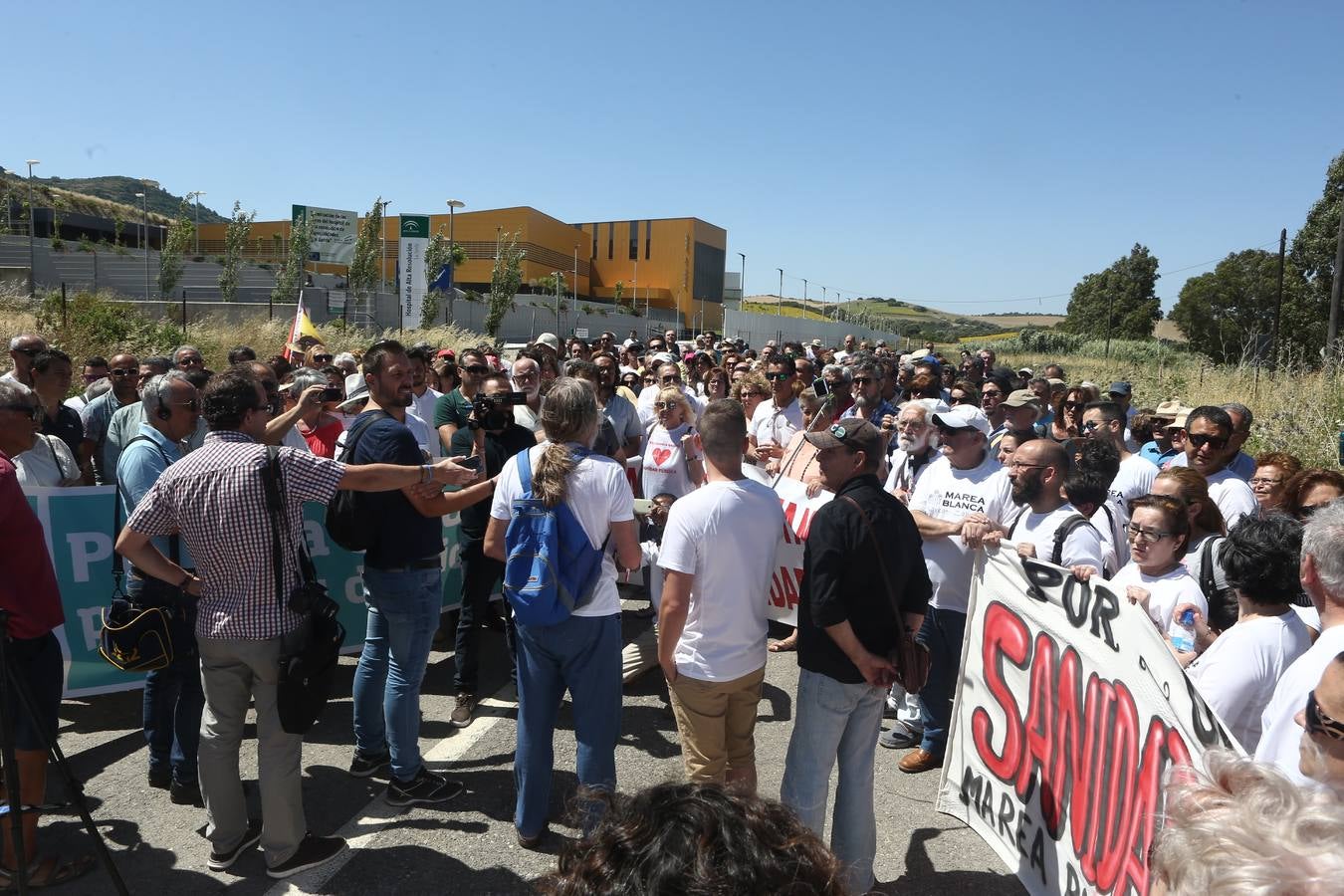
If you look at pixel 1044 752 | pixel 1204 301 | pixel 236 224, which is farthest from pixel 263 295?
pixel 1204 301

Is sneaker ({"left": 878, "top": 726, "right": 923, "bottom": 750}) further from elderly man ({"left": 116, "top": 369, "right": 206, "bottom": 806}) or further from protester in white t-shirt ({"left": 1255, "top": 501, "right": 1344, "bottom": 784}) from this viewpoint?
elderly man ({"left": 116, "top": 369, "right": 206, "bottom": 806})

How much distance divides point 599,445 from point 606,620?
6.88 feet

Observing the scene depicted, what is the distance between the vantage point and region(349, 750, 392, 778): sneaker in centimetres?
431

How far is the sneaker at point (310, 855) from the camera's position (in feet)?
11.3

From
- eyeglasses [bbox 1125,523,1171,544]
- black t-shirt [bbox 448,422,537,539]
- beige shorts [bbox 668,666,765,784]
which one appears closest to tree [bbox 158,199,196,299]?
black t-shirt [bbox 448,422,537,539]

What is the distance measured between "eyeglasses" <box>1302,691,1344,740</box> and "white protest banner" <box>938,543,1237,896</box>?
1.10ft

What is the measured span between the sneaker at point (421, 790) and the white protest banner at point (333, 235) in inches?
1943

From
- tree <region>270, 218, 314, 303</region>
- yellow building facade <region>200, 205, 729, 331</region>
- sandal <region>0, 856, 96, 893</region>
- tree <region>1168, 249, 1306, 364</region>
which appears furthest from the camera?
yellow building facade <region>200, 205, 729, 331</region>

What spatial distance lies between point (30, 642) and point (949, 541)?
4.23 m

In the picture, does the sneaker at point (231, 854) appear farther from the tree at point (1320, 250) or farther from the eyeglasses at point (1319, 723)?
the tree at point (1320, 250)

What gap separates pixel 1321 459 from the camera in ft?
32.8

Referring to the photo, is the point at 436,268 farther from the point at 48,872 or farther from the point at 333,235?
the point at 48,872

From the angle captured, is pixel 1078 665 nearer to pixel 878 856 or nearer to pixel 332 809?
pixel 878 856

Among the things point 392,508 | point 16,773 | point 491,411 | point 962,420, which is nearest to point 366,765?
point 392,508
